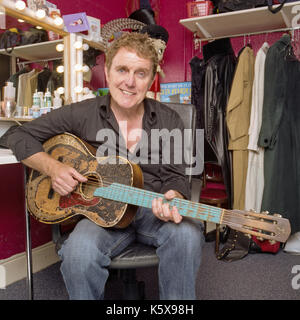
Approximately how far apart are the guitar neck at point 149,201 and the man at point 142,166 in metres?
0.03

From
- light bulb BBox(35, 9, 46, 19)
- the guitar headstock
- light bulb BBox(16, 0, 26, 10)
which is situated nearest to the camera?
the guitar headstock

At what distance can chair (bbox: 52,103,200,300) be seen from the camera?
1.10 meters

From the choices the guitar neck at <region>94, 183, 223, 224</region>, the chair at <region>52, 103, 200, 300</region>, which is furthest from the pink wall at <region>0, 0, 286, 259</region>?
the guitar neck at <region>94, 183, 223, 224</region>

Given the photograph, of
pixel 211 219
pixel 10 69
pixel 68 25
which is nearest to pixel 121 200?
pixel 211 219

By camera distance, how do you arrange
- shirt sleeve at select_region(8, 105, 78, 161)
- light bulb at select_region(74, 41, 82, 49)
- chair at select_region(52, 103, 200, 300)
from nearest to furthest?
chair at select_region(52, 103, 200, 300)
shirt sleeve at select_region(8, 105, 78, 161)
light bulb at select_region(74, 41, 82, 49)

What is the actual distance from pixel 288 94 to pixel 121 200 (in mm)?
1630

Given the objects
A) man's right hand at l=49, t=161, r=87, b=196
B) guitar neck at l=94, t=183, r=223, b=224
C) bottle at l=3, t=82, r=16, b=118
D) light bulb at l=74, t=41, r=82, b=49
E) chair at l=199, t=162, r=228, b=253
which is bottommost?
chair at l=199, t=162, r=228, b=253

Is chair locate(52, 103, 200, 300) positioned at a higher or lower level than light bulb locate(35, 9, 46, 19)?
lower

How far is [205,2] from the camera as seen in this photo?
2562 mm

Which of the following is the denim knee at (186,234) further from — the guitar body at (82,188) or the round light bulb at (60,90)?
the round light bulb at (60,90)

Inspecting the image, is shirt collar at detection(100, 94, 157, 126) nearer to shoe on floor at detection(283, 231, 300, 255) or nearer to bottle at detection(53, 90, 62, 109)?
bottle at detection(53, 90, 62, 109)

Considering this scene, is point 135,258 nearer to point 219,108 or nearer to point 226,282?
point 226,282

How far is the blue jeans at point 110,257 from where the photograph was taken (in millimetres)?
1014

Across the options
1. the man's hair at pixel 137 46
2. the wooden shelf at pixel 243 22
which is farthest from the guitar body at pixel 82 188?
the wooden shelf at pixel 243 22
